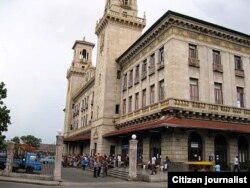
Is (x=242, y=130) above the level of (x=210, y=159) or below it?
above

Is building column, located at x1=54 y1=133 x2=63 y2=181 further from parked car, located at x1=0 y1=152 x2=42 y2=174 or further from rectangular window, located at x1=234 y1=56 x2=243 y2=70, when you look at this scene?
rectangular window, located at x1=234 y1=56 x2=243 y2=70

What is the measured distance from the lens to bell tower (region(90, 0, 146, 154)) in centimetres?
3856

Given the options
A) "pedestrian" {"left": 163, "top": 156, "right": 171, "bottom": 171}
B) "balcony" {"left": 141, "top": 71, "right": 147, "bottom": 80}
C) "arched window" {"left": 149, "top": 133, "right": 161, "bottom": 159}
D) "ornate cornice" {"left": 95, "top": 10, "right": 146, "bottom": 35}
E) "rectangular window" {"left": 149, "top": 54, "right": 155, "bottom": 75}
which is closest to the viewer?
"pedestrian" {"left": 163, "top": 156, "right": 171, "bottom": 171}

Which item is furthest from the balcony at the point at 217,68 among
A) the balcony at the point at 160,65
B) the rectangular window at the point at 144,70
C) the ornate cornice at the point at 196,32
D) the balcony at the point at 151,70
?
the rectangular window at the point at 144,70

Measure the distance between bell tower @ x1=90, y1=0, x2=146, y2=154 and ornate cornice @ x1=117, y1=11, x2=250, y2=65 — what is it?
26.6 ft

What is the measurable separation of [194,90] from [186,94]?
1.32m

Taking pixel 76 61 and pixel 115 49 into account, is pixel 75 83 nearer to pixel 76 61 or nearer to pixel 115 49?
pixel 76 61

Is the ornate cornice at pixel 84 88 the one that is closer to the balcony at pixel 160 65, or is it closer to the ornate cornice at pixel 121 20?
the ornate cornice at pixel 121 20

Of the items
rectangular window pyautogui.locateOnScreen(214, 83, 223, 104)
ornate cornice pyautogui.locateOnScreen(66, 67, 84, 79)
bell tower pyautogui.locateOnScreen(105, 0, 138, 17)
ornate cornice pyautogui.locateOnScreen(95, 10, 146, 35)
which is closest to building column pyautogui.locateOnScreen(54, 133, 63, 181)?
rectangular window pyautogui.locateOnScreen(214, 83, 223, 104)

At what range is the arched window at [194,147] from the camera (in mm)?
26316

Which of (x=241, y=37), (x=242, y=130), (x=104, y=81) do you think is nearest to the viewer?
(x=242, y=130)

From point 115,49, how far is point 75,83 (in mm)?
31425

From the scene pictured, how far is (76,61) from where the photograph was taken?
70750 mm

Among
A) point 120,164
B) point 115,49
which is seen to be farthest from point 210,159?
point 115,49
